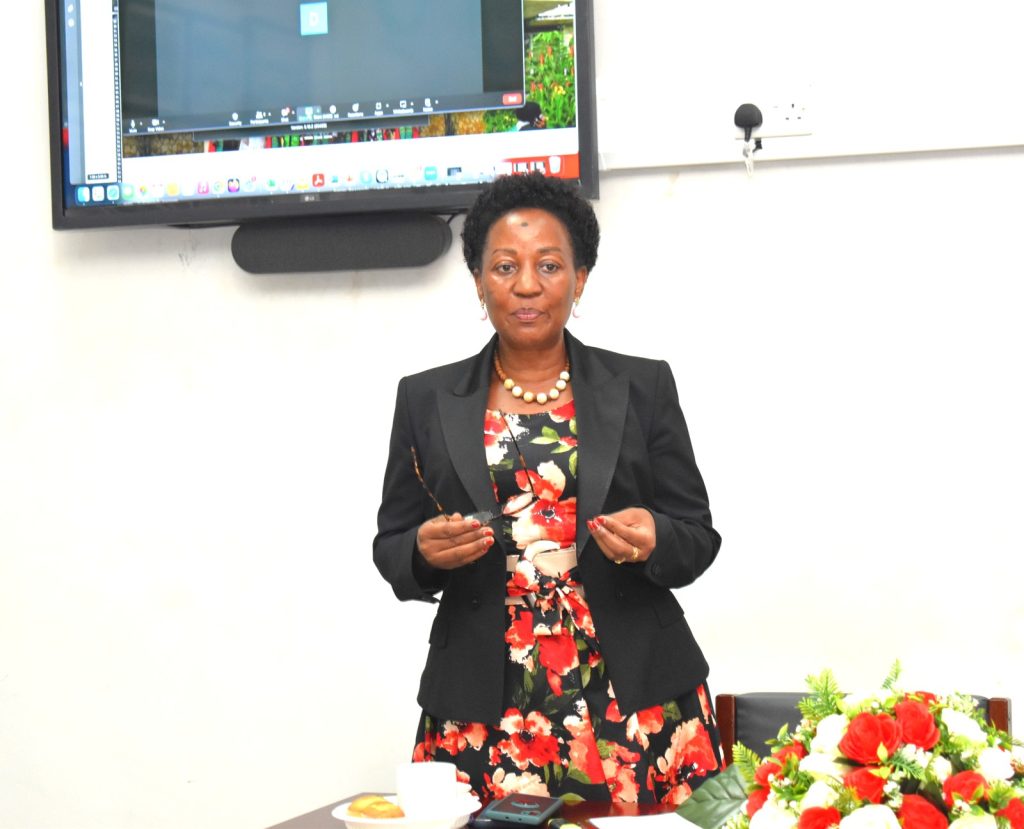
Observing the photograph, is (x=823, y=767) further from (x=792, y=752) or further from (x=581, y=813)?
(x=581, y=813)

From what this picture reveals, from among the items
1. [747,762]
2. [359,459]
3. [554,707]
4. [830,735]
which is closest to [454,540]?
[554,707]

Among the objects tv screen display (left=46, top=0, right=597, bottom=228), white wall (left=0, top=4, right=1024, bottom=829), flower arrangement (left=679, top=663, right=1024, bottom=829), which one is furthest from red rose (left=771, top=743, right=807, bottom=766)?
tv screen display (left=46, top=0, right=597, bottom=228)

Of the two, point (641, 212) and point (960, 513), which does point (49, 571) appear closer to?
point (641, 212)

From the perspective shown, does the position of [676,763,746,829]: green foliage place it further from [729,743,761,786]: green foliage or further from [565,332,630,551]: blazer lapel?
[565,332,630,551]: blazer lapel

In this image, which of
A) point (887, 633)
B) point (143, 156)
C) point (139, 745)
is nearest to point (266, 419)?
point (143, 156)

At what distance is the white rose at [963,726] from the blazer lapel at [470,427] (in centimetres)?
97

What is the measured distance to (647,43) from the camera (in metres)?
2.72

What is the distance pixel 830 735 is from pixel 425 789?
571 millimetres

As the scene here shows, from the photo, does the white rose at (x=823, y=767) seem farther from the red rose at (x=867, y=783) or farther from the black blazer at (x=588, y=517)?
the black blazer at (x=588, y=517)

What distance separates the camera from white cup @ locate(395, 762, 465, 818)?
1447 millimetres

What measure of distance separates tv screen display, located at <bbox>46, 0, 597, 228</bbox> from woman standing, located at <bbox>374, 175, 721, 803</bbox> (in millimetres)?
663

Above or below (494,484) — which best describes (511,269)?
above

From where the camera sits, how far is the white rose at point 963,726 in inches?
40.7

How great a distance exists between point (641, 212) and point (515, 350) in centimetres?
80
